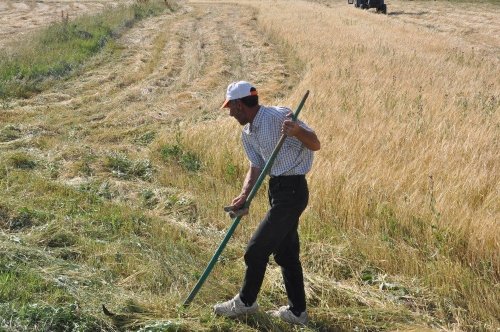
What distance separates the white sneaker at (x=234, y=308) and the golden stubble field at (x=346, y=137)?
0.94 ft

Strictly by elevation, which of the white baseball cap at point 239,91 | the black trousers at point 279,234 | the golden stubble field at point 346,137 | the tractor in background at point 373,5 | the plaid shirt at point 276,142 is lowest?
the tractor in background at point 373,5

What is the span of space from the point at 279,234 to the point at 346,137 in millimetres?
3660

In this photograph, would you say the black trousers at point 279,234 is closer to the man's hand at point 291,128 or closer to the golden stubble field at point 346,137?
the man's hand at point 291,128

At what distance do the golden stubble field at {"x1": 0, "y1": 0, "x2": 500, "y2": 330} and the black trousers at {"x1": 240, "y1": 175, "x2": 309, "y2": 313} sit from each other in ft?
1.63

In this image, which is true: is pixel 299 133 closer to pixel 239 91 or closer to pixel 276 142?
pixel 276 142

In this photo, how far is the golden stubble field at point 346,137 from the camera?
429 centimetres

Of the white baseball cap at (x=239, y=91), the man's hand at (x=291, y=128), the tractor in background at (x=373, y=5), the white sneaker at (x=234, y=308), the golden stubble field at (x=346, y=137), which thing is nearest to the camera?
the man's hand at (x=291, y=128)

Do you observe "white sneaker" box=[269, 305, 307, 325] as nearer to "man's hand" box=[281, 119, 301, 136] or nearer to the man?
the man

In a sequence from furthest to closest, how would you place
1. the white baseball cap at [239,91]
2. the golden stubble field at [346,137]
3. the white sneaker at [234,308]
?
the golden stubble field at [346,137] → the white sneaker at [234,308] → the white baseball cap at [239,91]

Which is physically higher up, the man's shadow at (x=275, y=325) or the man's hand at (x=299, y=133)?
the man's hand at (x=299, y=133)

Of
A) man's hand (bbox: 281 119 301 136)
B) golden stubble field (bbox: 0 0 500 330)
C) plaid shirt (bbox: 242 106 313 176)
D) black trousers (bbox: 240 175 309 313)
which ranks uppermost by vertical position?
man's hand (bbox: 281 119 301 136)

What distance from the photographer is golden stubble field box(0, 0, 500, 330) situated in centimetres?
429

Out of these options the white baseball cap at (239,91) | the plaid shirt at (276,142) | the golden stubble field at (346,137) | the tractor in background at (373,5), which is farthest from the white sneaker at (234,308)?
the tractor in background at (373,5)

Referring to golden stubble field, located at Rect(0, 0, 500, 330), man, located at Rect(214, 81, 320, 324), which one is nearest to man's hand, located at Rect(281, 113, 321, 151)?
man, located at Rect(214, 81, 320, 324)
